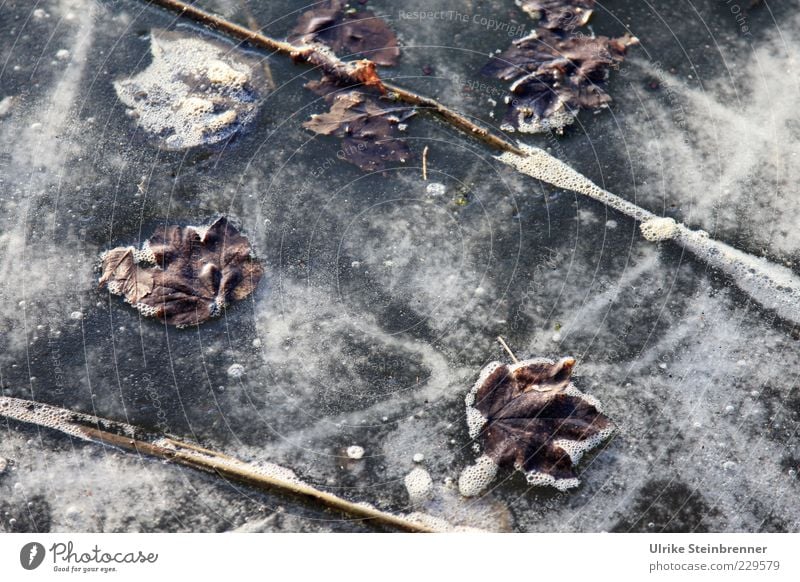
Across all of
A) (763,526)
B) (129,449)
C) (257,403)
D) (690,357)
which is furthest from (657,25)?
(129,449)

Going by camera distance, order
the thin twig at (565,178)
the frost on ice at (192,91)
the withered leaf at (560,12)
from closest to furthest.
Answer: the thin twig at (565,178) → the frost on ice at (192,91) → the withered leaf at (560,12)

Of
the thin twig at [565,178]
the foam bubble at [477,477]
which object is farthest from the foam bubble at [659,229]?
the foam bubble at [477,477]

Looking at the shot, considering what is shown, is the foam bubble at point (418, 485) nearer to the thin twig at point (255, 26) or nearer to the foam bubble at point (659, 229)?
the foam bubble at point (659, 229)

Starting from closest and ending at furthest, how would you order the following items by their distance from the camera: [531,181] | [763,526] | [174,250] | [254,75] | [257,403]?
[763,526] → [257,403] → [174,250] → [531,181] → [254,75]

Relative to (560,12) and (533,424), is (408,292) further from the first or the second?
(560,12)

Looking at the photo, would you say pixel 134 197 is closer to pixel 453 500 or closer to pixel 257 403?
pixel 257 403

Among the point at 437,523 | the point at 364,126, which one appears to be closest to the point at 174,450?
the point at 437,523
